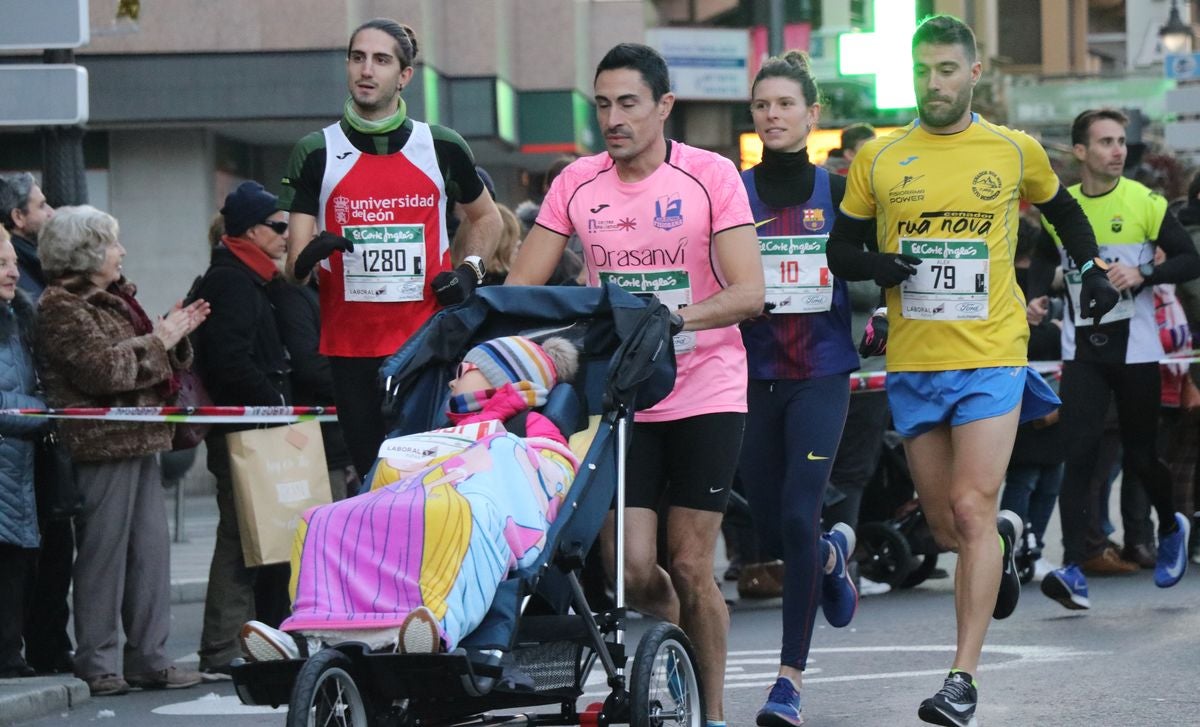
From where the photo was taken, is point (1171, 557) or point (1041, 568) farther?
point (1041, 568)

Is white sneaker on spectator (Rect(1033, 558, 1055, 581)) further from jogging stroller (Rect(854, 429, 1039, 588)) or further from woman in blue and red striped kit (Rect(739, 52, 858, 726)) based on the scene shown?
woman in blue and red striped kit (Rect(739, 52, 858, 726))

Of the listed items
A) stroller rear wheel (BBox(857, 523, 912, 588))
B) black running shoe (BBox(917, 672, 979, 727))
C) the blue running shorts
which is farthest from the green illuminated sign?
black running shoe (BBox(917, 672, 979, 727))

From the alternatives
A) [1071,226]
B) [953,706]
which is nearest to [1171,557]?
[1071,226]

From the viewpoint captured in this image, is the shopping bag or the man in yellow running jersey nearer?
the man in yellow running jersey

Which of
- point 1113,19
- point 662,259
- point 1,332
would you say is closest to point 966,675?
point 662,259

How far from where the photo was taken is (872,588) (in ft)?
37.6

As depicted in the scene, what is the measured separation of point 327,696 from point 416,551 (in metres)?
0.41

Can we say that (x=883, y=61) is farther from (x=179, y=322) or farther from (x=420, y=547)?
(x=420, y=547)

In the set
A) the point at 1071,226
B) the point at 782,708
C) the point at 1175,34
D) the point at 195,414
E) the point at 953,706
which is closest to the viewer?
the point at 953,706

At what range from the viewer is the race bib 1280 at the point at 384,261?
8070 millimetres

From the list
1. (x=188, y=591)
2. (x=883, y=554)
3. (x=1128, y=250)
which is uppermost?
(x=1128, y=250)

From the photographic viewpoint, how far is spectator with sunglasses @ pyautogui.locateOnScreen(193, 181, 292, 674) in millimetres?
9414

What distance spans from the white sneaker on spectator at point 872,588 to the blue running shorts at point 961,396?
4048 mm

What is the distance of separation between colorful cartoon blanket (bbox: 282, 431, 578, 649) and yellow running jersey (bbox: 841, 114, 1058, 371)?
202 centimetres
